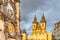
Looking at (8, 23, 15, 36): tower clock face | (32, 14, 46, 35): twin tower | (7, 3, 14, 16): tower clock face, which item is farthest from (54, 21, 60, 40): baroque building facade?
(7, 3, 14, 16): tower clock face

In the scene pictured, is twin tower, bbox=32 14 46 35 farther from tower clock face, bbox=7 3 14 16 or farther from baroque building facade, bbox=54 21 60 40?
tower clock face, bbox=7 3 14 16

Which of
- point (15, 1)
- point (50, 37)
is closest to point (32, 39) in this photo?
point (50, 37)

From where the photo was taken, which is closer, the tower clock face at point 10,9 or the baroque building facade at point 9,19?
the baroque building facade at point 9,19

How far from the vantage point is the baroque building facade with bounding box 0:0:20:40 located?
24.2 metres

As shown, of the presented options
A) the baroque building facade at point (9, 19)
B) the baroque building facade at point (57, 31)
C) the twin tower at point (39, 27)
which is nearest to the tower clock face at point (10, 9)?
the baroque building facade at point (9, 19)

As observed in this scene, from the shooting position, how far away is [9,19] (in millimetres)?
26281

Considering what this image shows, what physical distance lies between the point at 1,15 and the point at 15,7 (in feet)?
18.2

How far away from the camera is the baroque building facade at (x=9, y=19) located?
24.2 meters

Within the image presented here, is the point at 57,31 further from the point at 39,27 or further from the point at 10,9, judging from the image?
the point at 10,9

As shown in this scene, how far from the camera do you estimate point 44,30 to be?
354 feet

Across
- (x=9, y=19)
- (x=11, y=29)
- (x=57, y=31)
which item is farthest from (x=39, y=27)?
(x=9, y=19)

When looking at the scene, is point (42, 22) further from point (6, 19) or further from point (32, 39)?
point (6, 19)

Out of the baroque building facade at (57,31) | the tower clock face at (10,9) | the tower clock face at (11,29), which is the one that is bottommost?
the baroque building facade at (57,31)

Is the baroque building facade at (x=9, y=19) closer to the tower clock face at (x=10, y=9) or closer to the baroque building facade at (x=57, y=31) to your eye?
the tower clock face at (x=10, y=9)
